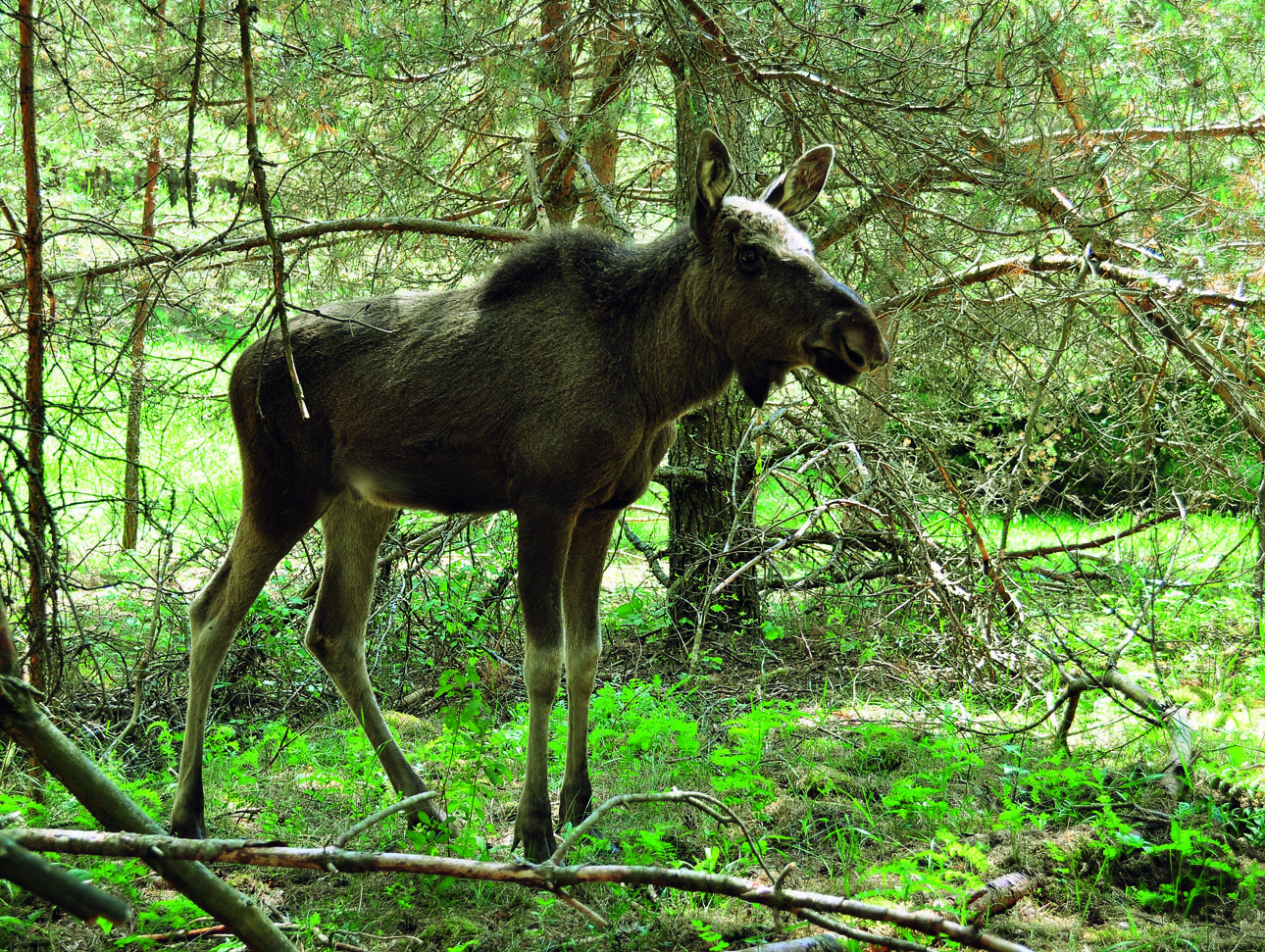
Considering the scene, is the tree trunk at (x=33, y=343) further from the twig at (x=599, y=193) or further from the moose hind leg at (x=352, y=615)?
the twig at (x=599, y=193)

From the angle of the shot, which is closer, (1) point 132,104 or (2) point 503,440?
(2) point 503,440

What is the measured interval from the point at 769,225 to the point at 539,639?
82.7 inches

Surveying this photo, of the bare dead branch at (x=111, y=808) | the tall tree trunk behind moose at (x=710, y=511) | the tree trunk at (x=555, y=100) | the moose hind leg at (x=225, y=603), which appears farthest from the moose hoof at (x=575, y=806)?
the tree trunk at (x=555, y=100)

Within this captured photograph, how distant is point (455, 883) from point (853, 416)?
4502 millimetres

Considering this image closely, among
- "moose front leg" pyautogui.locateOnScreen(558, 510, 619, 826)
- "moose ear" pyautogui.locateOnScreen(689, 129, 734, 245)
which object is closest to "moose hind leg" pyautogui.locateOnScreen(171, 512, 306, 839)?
"moose front leg" pyautogui.locateOnScreen(558, 510, 619, 826)

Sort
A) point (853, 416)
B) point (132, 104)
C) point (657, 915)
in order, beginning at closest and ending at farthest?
point (657, 915)
point (853, 416)
point (132, 104)

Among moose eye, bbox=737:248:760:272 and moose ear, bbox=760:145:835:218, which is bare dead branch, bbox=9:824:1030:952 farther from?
moose ear, bbox=760:145:835:218

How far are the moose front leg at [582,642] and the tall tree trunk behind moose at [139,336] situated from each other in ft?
6.69

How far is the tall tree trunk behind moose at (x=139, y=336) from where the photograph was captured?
501 centimetres

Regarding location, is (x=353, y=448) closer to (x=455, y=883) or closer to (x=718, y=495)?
(x=455, y=883)

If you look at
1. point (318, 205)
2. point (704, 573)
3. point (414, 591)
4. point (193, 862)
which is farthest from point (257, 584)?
point (318, 205)

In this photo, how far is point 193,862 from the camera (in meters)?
2.55

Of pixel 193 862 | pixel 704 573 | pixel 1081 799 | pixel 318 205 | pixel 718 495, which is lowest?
pixel 1081 799

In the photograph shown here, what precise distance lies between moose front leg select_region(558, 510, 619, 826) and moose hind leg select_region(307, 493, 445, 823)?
29.8 inches
